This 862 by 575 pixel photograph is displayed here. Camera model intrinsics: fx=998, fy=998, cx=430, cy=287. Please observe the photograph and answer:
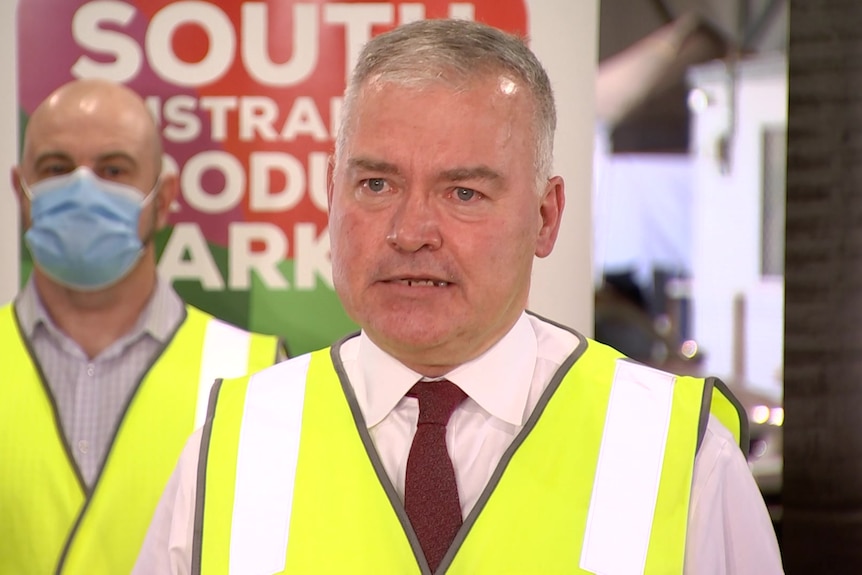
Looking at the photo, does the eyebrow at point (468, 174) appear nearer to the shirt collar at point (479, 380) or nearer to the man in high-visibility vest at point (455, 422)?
the man in high-visibility vest at point (455, 422)

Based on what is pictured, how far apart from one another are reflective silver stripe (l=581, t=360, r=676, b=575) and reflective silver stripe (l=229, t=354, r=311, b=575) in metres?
0.45

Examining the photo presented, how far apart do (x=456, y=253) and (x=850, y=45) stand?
3.79ft

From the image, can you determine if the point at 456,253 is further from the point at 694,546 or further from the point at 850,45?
the point at 850,45

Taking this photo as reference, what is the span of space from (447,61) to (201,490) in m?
0.73

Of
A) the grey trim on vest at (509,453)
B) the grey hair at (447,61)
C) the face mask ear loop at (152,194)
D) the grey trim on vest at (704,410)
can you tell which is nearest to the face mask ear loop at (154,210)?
the face mask ear loop at (152,194)

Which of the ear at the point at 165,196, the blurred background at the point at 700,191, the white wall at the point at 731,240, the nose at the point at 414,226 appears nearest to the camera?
the nose at the point at 414,226

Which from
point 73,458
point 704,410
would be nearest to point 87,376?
point 73,458

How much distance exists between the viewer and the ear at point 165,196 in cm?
211

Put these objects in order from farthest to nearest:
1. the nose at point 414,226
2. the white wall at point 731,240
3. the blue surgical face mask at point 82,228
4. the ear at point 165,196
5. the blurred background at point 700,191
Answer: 1. the white wall at point 731,240
2. the blurred background at point 700,191
3. the ear at point 165,196
4. the blue surgical face mask at point 82,228
5. the nose at point 414,226

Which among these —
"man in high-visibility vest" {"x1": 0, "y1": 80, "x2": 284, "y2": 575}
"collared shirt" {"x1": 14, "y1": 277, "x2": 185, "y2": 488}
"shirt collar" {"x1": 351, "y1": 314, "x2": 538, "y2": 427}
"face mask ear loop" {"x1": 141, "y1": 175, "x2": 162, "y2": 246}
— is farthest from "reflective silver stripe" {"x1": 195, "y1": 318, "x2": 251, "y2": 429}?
"shirt collar" {"x1": 351, "y1": 314, "x2": 538, "y2": 427}

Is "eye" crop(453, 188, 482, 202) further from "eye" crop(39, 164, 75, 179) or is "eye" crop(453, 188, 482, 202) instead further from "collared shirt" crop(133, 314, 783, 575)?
"eye" crop(39, 164, 75, 179)

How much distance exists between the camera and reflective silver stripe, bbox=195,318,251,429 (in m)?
2.12

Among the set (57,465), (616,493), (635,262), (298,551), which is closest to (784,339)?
(635,262)

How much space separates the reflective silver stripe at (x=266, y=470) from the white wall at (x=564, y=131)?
74cm
